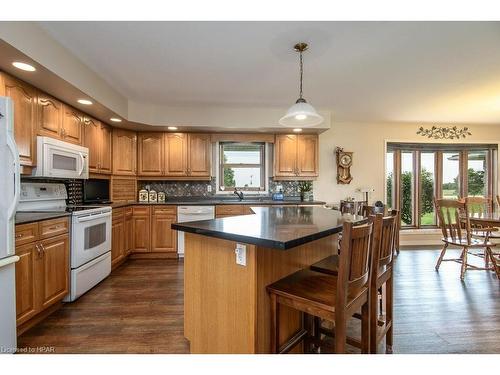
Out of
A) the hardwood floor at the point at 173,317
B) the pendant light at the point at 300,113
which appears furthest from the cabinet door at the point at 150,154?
the pendant light at the point at 300,113

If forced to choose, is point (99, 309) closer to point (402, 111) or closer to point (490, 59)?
point (490, 59)

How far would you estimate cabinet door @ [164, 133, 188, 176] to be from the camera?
175 inches

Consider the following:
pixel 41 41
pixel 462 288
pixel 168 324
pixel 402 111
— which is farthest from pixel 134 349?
pixel 402 111

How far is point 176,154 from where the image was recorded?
4453 mm

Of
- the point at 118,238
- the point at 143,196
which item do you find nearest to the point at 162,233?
the point at 118,238

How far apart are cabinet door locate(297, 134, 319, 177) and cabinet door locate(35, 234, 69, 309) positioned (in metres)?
3.57

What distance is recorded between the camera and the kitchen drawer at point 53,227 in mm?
2215

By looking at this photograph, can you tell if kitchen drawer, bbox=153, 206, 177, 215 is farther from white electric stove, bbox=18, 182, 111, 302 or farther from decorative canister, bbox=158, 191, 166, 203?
white electric stove, bbox=18, 182, 111, 302

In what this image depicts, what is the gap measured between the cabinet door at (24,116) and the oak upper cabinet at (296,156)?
3315mm

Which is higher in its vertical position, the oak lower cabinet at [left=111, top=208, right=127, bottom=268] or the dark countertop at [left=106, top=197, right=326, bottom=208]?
the dark countertop at [left=106, top=197, right=326, bottom=208]

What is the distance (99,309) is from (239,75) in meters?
2.81

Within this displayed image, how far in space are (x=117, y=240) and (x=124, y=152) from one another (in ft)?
4.79

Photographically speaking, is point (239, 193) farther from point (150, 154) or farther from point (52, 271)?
point (52, 271)

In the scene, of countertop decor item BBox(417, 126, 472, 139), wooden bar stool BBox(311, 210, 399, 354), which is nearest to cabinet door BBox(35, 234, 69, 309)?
wooden bar stool BBox(311, 210, 399, 354)
